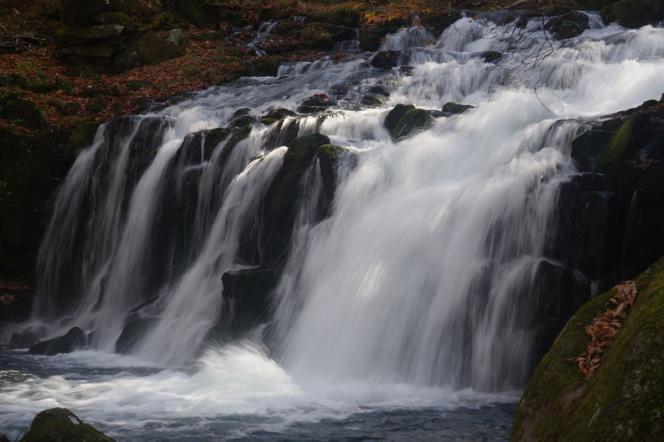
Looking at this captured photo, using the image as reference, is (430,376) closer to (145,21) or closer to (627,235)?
(627,235)

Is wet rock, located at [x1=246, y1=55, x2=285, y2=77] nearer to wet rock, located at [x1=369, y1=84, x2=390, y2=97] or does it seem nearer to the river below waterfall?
wet rock, located at [x1=369, y1=84, x2=390, y2=97]

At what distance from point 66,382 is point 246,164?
190 inches

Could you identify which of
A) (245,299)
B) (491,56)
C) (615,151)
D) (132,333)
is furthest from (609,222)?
(491,56)

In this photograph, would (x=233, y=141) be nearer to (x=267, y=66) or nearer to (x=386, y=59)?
(x=386, y=59)

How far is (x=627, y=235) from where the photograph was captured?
26.2 ft

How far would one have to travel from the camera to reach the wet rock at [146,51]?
66.5ft

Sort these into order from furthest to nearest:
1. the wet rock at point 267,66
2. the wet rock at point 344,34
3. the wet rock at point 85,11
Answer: the wet rock at point 344,34 → the wet rock at point 85,11 → the wet rock at point 267,66

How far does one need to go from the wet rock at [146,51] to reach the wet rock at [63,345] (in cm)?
1004

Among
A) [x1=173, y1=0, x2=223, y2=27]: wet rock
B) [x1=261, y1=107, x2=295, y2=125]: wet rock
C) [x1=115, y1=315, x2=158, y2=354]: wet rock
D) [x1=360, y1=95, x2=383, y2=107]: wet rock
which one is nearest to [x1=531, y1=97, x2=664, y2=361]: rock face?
[x1=115, y1=315, x2=158, y2=354]: wet rock

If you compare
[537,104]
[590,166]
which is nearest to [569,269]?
[590,166]

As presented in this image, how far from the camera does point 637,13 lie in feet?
54.1

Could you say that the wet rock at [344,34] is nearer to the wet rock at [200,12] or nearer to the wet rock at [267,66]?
the wet rock at [267,66]

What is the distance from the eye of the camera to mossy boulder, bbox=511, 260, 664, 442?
4.05 metres

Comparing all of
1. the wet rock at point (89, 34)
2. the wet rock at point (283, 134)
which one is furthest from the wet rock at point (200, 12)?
the wet rock at point (283, 134)
